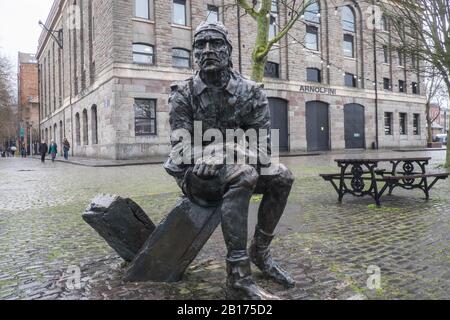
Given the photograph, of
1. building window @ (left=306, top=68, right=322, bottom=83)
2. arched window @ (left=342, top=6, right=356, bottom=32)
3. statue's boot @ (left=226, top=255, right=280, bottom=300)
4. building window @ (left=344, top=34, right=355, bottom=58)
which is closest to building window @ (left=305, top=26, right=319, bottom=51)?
building window @ (left=306, top=68, right=322, bottom=83)

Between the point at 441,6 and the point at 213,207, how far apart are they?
1146 cm

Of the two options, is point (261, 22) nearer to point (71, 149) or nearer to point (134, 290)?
point (134, 290)

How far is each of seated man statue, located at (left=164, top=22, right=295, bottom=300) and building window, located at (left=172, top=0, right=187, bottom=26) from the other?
24.1m

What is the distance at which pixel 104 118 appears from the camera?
2481cm

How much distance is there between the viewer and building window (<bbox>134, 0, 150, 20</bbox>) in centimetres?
2417

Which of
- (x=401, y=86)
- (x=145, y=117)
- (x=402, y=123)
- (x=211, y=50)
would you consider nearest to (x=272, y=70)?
(x=145, y=117)

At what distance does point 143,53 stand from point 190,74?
9.98 feet

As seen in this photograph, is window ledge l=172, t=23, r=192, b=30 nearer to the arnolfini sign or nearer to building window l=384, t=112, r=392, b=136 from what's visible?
the arnolfini sign

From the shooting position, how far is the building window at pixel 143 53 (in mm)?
24062

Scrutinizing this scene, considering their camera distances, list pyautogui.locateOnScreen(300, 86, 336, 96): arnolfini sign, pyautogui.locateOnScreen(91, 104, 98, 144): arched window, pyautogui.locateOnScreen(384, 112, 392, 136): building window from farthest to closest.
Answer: pyautogui.locateOnScreen(384, 112, 392, 136): building window < pyautogui.locateOnScreen(300, 86, 336, 96): arnolfini sign < pyautogui.locateOnScreen(91, 104, 98, 144): arched window

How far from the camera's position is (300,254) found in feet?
12.7

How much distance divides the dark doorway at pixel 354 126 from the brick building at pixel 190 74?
9cm

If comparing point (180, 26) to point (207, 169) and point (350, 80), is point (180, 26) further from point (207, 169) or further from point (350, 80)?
point (207, 169)

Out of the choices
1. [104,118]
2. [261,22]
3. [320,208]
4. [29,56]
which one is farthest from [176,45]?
[29,56]
